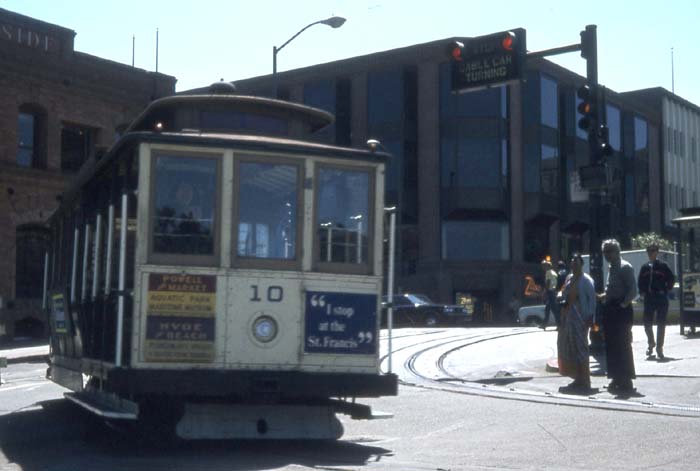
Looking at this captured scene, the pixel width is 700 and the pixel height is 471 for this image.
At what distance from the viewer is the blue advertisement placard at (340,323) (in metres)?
9.16

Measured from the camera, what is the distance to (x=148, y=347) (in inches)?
342

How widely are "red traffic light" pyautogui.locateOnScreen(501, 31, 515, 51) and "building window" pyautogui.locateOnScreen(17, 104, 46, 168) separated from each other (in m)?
18.8

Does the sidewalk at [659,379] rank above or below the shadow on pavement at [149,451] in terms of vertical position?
above

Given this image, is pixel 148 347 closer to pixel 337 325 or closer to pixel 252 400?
pixel 252 400

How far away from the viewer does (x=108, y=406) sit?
9305mm

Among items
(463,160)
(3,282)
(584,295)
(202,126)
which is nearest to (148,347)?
(202,126)

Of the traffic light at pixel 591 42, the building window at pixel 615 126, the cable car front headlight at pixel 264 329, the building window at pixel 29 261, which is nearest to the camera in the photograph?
the cable car front headlight at pixel 264 329

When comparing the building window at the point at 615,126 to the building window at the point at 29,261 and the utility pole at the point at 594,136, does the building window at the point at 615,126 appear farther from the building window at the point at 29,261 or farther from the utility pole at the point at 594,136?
the utility pole at the point at 594,136

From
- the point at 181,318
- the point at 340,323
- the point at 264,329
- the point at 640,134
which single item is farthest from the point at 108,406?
the point at 640,134

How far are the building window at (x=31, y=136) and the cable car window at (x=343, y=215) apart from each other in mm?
25068

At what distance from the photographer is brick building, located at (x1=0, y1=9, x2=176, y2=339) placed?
104 feet

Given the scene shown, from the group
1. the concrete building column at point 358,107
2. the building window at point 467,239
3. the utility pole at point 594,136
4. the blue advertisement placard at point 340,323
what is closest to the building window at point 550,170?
the building window at point 467,239

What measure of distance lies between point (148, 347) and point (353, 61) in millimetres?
45262

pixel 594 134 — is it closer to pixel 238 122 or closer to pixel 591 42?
pixel 591 42
